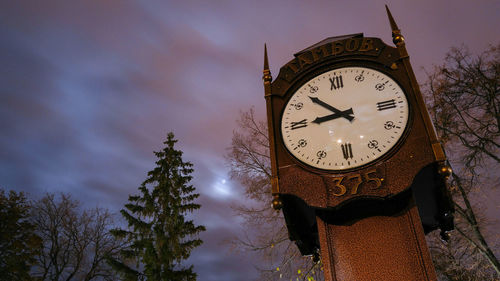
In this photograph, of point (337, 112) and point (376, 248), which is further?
point (337, 112)

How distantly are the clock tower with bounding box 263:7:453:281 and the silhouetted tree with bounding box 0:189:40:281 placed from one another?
1734 cm

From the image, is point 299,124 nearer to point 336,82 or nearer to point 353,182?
point 336,82

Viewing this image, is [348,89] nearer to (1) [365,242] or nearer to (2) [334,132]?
(2) [334,132]

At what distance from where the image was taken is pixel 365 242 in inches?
91.4

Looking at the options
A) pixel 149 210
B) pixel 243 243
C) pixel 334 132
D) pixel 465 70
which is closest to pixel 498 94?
pixel 465 70

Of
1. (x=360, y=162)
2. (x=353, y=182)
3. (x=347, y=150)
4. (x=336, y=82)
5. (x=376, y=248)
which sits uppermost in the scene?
(x=336, y=82)

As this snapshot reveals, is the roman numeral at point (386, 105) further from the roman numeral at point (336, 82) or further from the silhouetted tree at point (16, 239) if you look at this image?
the silhouetted tree at point (16, 239)

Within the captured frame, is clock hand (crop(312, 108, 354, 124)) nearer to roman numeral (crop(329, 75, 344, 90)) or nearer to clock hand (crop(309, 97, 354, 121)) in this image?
clock hand (crop(309, 97, 354, 121))

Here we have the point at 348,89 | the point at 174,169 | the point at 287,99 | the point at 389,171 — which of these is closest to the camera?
the point at 389,171

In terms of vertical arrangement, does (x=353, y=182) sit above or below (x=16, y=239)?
below

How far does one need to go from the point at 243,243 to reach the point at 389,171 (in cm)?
902

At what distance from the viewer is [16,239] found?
54.9 feet

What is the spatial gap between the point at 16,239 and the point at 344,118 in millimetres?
19400

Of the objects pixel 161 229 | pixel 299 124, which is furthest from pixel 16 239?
pixel 299 124
